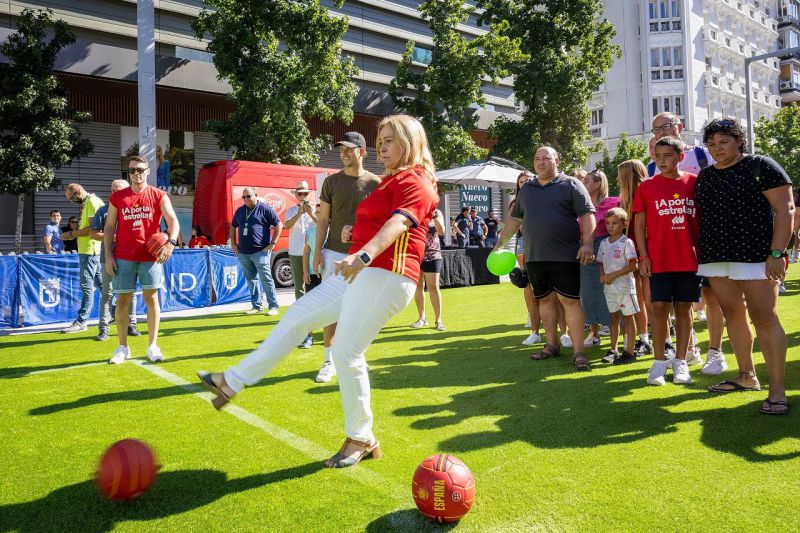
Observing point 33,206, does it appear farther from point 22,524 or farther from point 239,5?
point 22,524

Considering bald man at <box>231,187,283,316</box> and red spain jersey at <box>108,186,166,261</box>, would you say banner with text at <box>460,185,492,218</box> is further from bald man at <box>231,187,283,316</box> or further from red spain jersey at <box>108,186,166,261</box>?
red spain jersey at <box>108,186,166,261</box>

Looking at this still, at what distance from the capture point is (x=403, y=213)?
3.08 metres

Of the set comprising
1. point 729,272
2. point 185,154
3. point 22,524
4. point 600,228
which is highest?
point 185,154

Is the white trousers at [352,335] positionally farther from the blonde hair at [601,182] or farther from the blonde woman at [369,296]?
the blonde hair at [601,182]

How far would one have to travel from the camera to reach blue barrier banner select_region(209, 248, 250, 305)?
12.4 meters

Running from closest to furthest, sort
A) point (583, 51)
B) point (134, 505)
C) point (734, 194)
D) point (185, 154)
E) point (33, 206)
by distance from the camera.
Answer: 1. point (134, 505)
2. point (734, 194)
3. point (33, 206)
4. point (185, 154)
5. point (583, 51)

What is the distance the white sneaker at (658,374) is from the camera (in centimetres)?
490

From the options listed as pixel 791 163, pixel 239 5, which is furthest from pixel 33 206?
pixel 791 163

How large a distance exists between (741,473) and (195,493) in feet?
8.94

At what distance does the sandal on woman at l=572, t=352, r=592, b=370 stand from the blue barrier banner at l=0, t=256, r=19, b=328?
8353mm

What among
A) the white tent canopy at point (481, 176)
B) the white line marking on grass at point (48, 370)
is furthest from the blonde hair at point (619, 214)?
the white tent canopy at point (481, 176)

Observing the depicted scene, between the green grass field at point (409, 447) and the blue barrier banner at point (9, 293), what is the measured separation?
3617mm

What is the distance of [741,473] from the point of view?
304 cm

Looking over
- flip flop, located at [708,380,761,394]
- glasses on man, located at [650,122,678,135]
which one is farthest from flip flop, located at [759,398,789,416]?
glasses on man, located at [650,122,678,135]
